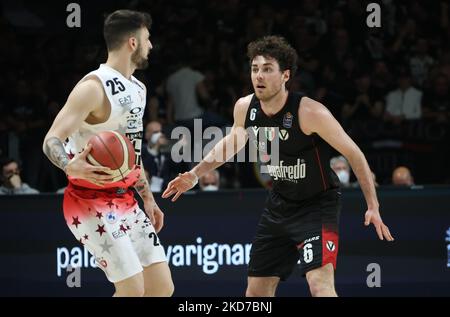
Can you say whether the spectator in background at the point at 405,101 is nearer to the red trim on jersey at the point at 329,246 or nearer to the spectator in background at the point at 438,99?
the spectator in background at the point at 438,99

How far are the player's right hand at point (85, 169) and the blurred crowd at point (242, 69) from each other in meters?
4.36

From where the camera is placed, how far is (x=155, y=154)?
31.2ft

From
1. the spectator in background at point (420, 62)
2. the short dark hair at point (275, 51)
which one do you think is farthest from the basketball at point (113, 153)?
the spectator in background at point (420, 62)

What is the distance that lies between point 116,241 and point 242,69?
20.3ft

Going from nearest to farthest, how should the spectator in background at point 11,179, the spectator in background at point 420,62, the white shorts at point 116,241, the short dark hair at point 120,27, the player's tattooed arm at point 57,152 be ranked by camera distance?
1. the player's tattooed arm at point 57,152
2. the white shorts at point 116,241
3. the short dark hair at point 120,27
4. the spectator in background at point 11,179
5. the spectator in background at point 420,62

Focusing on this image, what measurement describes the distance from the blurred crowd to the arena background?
17 mm

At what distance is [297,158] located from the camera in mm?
6141

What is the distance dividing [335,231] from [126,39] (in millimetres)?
1927

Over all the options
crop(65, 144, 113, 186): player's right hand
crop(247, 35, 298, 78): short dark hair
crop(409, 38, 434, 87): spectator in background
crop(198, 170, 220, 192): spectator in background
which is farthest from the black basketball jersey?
crop(409, 38, 434, 87): spectator in background

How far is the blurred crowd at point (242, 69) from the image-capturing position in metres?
10.4

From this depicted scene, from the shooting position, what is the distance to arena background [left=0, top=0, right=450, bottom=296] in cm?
852

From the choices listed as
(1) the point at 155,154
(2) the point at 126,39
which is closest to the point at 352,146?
(2) the point at 126,39

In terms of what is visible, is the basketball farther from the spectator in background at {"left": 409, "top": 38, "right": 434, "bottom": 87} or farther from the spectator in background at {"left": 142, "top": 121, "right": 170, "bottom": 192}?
the spectator in background at {"left": 409, "top": 38, "right": 434, "bottom": 87}
